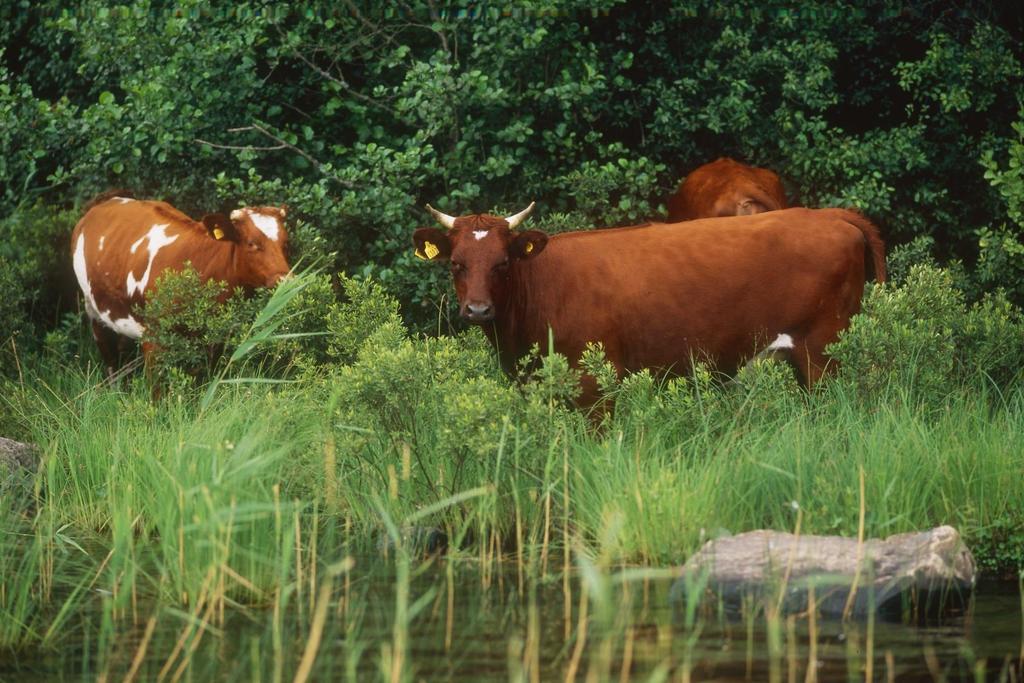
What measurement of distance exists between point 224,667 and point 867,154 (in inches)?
276

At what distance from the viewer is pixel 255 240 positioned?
964cm

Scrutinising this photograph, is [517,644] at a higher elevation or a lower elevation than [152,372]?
lower

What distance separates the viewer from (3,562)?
5.78 m

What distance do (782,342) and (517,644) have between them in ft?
13.0

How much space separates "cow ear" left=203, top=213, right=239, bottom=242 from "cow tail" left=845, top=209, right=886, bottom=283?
382cm

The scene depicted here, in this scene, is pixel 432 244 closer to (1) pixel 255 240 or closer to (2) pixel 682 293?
(2) pixel 682 293

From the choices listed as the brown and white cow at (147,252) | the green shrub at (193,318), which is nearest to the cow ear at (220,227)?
the brown and white cow at (147,252)

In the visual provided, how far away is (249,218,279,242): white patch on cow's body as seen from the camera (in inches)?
379

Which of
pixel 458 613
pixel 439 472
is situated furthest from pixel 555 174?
pixel 458 613

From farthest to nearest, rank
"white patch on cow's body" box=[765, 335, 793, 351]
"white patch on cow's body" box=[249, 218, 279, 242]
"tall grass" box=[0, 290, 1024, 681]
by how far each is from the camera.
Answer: "white patch on cow's body" box=[249, 218, 279, 242] < "white patch on cow's body" box=[765, 335, 793, 351] < "tall grass" box=[0, 290, 1024, 681]

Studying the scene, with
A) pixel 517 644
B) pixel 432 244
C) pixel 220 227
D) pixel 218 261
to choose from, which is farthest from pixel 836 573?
pixel 218 261

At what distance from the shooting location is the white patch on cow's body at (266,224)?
962cm

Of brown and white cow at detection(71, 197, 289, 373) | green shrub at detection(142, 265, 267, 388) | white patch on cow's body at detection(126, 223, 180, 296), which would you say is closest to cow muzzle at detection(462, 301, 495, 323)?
green shrub at detection(142, 265, 267, 388)

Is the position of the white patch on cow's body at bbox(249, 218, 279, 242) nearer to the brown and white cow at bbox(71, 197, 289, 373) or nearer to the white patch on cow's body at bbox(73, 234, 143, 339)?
the brown and white cow at bbox(71, 197, 289, 373)
